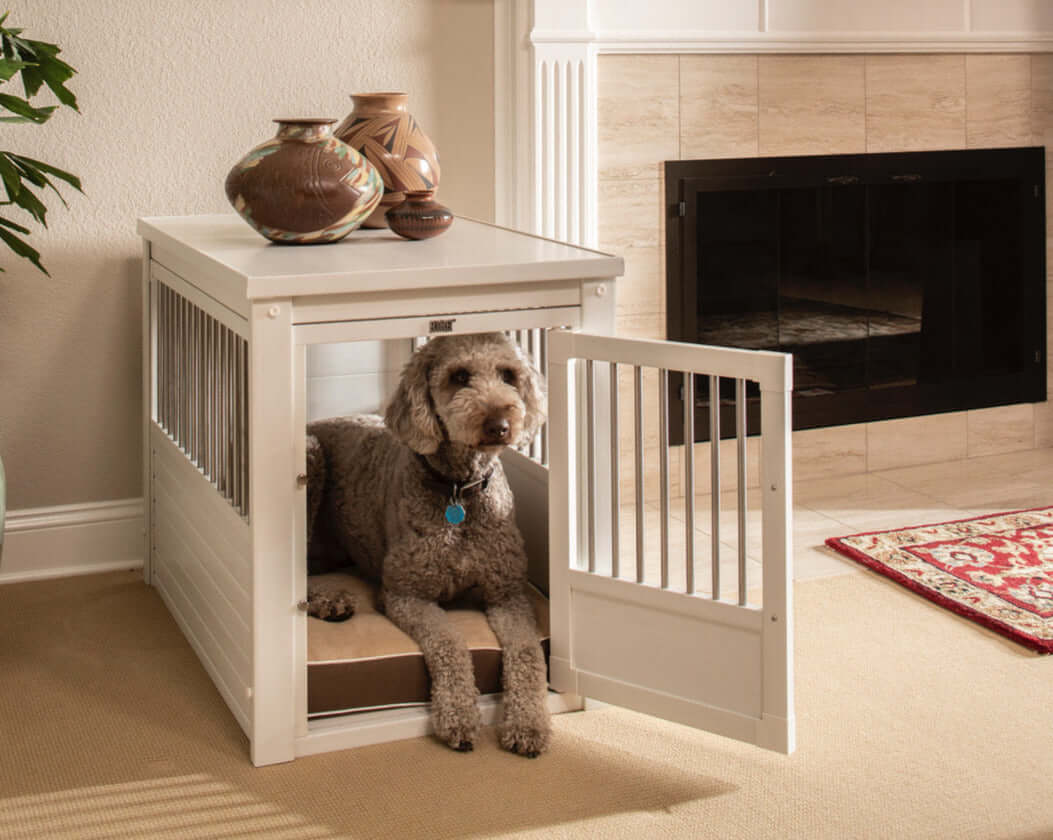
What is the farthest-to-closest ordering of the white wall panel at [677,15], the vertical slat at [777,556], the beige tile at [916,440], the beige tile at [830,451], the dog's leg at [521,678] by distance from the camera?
the beige tile at [916,440]
the beige tile at [830,451]
the white wall panel at [677,15]
the dog's leg at [521,678]
the vertical slat at [777,556]

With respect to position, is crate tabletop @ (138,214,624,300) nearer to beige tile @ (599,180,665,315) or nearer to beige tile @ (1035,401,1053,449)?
beige tile @ (599,180,665,315)

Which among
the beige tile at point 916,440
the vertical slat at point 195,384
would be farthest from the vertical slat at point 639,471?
the beige tile at point 916,440

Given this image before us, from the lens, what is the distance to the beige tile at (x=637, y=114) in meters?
3.56

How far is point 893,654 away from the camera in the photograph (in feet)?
8.78

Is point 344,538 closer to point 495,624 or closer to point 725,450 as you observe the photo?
point 495,624

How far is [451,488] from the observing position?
2402 mm

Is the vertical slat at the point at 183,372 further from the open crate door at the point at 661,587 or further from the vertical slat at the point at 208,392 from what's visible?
the open crate door at the point at 661,587

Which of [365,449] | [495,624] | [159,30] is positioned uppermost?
[159,30]

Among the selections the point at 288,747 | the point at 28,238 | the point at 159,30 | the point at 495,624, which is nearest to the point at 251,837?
the point at 288,747

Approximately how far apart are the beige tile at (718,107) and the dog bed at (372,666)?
5.87 ft

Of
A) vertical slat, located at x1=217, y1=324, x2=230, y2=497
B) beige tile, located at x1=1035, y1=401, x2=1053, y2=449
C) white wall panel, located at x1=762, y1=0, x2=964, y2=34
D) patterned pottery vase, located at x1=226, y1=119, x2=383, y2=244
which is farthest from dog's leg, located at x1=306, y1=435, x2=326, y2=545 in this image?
beige tile, located at x1=1035, y1=401, x2=1053, y2=449

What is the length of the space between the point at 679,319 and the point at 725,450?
0.43 metres

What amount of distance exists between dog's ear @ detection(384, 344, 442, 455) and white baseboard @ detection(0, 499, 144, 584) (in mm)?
1177

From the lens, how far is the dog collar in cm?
239
